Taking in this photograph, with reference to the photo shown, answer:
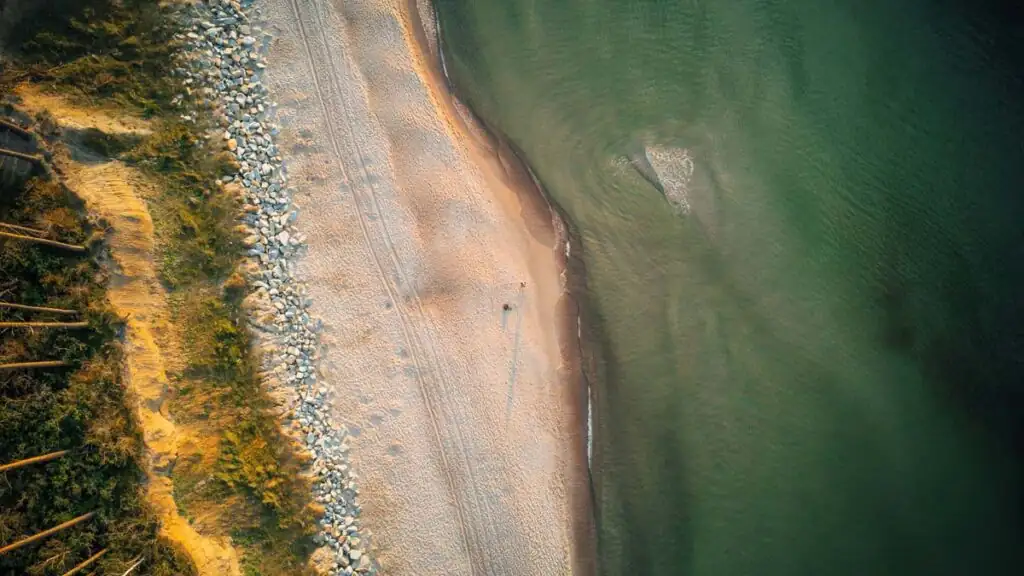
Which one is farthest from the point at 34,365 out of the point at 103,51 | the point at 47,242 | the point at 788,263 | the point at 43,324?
the point at 788,263

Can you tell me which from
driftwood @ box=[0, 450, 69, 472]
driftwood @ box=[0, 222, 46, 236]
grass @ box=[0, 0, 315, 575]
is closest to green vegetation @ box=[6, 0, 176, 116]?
grass @ box=[0, 0, 315, 575]

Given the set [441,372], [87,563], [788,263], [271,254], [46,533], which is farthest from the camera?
[788,263]

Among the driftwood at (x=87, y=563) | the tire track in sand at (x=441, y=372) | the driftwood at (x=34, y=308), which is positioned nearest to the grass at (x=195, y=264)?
the driftwood at (x=34, y=308)

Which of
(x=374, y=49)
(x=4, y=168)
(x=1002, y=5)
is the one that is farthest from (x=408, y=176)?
(x=1002, y=5)

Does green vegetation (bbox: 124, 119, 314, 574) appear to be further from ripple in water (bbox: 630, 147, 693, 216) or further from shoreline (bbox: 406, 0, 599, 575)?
Result: ripple in water (bbox: 630, 147, 693, 216)

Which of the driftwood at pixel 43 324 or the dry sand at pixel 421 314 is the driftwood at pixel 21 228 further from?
the dry sand at pixel 421 314

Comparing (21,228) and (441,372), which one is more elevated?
(21,228)

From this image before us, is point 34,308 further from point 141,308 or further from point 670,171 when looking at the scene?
point 670,171

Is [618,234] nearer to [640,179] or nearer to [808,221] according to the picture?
[640,179]
